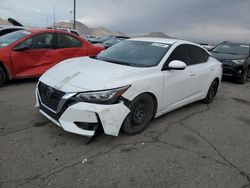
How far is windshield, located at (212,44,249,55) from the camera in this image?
379 inches

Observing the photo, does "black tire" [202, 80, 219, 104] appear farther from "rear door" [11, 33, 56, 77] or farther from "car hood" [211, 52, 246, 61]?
"rear door" [11, 33, 56, 77]

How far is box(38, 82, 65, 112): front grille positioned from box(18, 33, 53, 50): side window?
3034 millimetres

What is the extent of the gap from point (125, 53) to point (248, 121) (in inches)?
115

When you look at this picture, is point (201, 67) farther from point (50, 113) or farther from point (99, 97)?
point (50, 113)

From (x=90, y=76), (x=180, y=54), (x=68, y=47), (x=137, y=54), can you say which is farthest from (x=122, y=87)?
(x=68, y=47)

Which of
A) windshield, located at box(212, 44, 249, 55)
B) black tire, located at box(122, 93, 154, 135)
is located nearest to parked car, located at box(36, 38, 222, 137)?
black tire, located at box(122, 93, 154, 135)

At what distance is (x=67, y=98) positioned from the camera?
3.06 metres

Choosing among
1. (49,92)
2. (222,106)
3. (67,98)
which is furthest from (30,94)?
(222,106)

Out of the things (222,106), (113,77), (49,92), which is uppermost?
(113,77)

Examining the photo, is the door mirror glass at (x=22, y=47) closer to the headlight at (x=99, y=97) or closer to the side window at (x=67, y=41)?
the side window at (x=67, y=41)

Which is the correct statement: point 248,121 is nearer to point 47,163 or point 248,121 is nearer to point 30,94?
point 47,163

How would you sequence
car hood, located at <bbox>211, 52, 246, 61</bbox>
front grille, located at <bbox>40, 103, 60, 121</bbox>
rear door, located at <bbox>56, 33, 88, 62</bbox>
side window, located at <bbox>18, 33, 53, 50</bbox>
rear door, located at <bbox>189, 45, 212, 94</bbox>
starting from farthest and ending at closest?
car hood, located at <bbox>211, 52, 246, 61</bbox>, rear door, located at <bbox>56, 33, 88, 62</bbox>, side window, located at <bbox>18, 33, 53, 50</bbox>, rear door, located at <bbox>189, 45, 212, 94</bbox>, front grille, located at <bbox>40, 103, 60, 121</bbox>

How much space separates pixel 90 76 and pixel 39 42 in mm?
3735

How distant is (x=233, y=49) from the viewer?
32.5 feet
